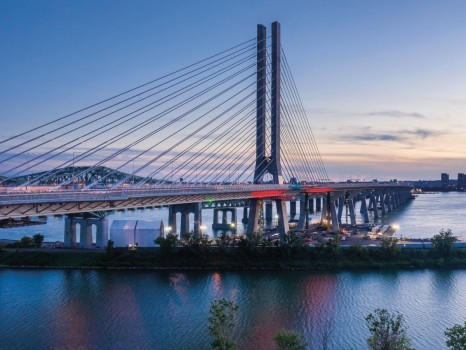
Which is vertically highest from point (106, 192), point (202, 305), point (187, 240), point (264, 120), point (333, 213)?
point (264, 120)

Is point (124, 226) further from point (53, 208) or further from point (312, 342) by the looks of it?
point (312, 342)

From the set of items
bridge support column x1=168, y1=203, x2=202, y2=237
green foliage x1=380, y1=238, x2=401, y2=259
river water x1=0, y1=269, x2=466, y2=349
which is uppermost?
bridge support column x1=168, y1=203, x2=202, y2=237

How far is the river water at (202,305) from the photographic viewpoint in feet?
44.1

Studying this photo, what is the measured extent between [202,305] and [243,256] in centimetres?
651

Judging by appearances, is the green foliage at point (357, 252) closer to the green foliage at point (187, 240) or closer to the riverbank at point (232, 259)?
the riverbank at point (232, 259)

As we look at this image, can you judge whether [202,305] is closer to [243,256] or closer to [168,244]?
[243,256]

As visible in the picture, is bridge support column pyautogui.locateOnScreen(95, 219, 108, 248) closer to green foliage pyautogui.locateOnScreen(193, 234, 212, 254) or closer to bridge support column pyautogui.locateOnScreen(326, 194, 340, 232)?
green foliage pyautogui.locateOnScreen(193, 234, 212, 254)

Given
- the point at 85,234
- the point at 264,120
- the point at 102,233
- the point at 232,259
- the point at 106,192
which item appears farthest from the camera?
the point at 264,120

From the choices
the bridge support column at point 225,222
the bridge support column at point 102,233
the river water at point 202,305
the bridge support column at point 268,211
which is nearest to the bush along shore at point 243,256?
the river water at point 202,305

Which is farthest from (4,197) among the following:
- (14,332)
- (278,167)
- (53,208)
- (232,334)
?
(278,167)

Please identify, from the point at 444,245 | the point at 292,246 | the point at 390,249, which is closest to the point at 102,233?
the point at 292,246

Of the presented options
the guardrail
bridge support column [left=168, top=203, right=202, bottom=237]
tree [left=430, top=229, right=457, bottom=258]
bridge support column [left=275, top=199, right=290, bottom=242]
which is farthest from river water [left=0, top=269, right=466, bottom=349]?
bridge support column [left=275, top=199, right=290, bottom=242]

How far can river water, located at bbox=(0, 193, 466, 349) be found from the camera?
1343 cm

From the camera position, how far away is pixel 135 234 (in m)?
25.3
